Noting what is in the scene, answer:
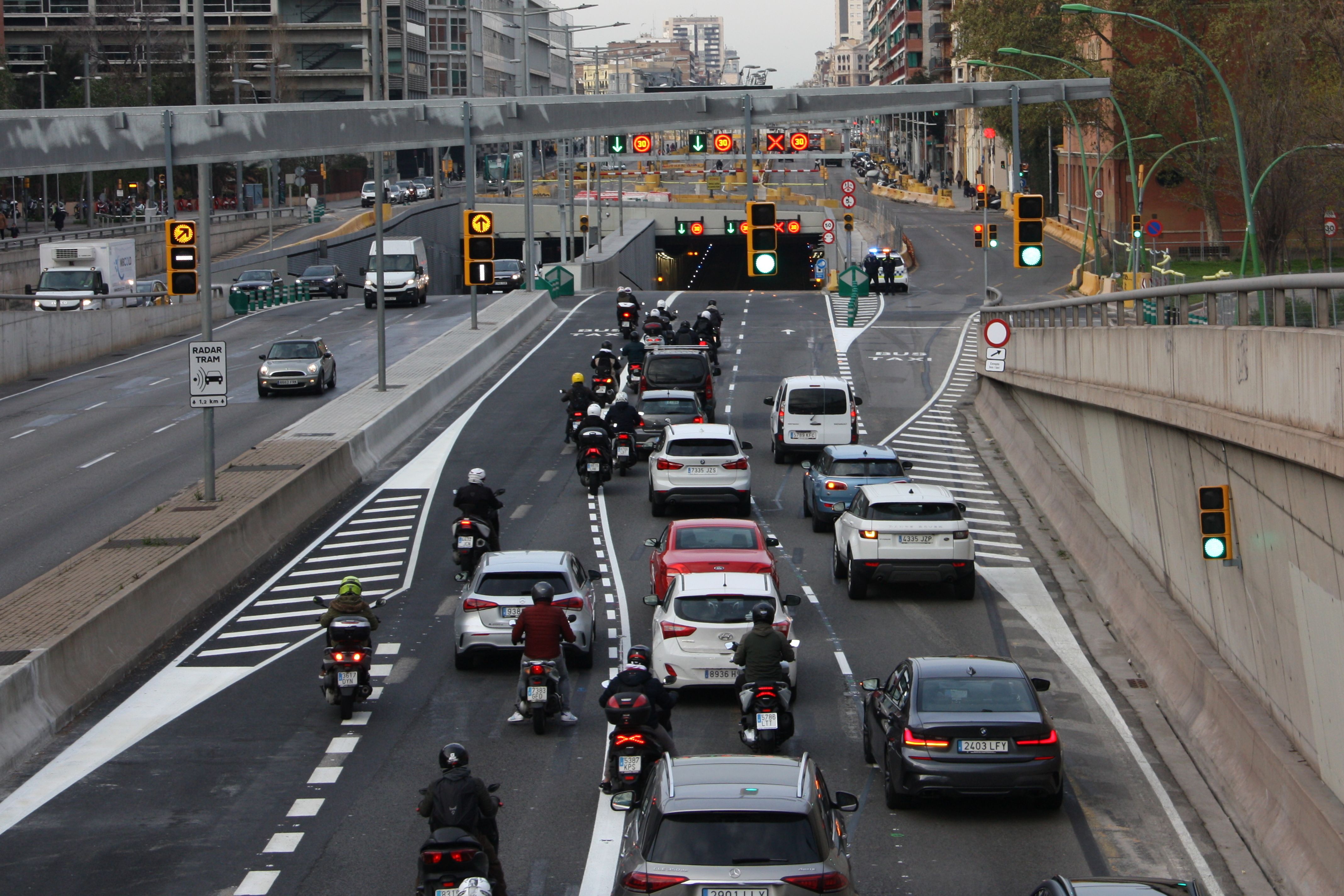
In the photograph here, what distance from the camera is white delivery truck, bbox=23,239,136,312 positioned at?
58.1 metres

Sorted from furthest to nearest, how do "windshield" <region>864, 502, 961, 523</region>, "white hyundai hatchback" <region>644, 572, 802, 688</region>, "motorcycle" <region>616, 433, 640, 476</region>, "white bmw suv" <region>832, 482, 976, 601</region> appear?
"motorcycle" <region>616, 433, 640, 476</region> < "windshield" <region>864, 502, 961, 523</region> < "white bmw suv" <region>832, 482, 976, 601</region> < "white hyundai hatchback" <region>644, 572, 802, 688</region>

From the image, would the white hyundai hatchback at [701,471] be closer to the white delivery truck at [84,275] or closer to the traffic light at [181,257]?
the traffic light at [181,257]

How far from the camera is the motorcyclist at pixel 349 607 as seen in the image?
57.3 ft

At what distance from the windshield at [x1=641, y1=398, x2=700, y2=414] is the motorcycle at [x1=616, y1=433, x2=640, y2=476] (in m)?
1.25

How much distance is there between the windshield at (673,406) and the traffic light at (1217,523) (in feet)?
60.8

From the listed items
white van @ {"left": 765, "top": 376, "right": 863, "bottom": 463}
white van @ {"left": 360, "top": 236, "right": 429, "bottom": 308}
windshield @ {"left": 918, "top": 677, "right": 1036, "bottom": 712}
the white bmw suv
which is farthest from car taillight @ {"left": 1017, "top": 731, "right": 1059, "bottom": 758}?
white van @ {"left": 360, "top": 236, "right": 429, "bottom": 308}

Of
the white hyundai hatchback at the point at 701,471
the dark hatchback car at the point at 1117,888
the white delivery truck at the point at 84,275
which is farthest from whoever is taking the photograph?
the white delivery truck at the point at 84,275

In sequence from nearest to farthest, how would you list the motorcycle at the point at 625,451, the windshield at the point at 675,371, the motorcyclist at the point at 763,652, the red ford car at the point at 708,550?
the motorcyclist at the point at 763,652 → the red ford car at the point at 708,550 → the motorcycle at the point at 625,451 → the windshield at the point at 675,371

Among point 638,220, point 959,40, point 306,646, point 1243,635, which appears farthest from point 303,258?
point 1243,635

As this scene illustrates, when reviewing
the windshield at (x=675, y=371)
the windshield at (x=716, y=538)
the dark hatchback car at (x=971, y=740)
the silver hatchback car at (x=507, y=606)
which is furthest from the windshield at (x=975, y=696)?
the windshield at (x=675, y=371)

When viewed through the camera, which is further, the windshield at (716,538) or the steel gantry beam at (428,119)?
the steel gantry beam at (428,119)

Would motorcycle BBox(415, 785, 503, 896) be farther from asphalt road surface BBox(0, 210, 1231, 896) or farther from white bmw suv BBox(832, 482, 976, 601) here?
white bmw suv BBox(832, 482, 976, 601)

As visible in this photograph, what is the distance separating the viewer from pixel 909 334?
184ft

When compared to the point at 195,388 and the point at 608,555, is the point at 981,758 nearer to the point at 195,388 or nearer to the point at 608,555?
the point at 608,555
